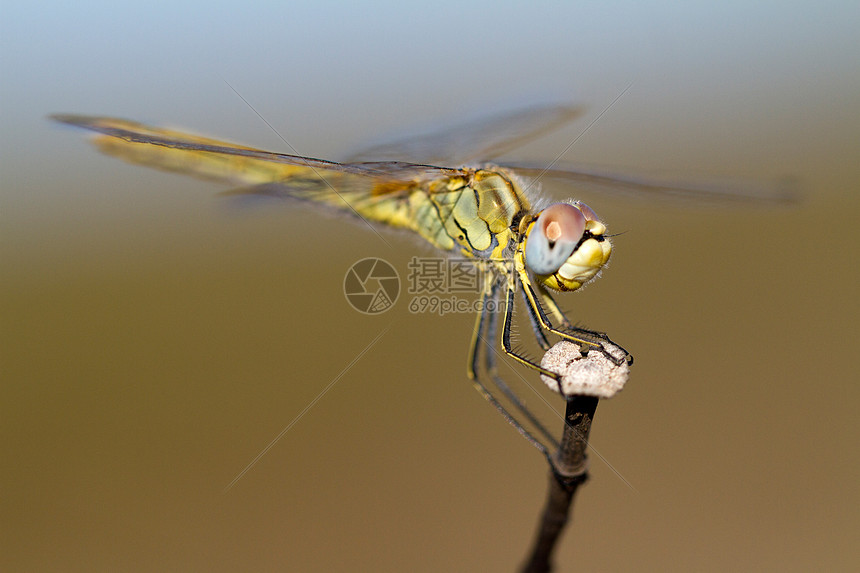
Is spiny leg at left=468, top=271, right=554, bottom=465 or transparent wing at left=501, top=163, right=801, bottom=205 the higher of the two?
transparent wing at left=501, top=163, right=801, bottom=205

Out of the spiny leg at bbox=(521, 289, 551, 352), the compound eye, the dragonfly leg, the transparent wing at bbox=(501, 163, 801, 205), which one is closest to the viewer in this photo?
Result: the dragonfly leg

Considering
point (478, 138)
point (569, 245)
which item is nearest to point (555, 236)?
point (569, 245)

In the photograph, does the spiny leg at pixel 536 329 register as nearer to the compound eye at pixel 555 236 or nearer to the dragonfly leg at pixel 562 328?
the dragonfly leg at pixel 562 328

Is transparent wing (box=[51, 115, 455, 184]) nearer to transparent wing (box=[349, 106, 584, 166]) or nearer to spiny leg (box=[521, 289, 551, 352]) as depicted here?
transparent wing (box=[349, 106, 584, 166])

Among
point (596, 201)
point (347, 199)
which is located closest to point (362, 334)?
point (347, 199)

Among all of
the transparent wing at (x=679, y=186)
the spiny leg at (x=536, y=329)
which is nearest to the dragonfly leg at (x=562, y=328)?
the spiny leg at (x=536, y=329)

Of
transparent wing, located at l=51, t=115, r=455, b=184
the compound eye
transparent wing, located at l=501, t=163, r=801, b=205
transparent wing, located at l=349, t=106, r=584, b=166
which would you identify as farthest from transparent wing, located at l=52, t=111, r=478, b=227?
the compound eye
